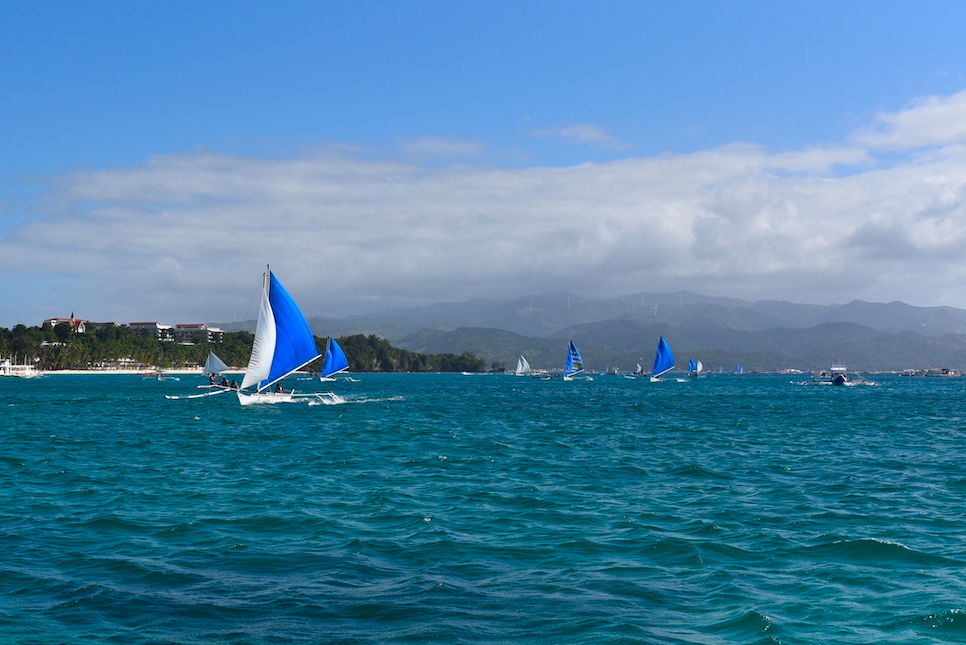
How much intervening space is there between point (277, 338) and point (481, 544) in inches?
2025

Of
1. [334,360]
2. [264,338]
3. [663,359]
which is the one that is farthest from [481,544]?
[663,359]

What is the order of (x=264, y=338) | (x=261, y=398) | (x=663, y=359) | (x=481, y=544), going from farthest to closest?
1. (x=663, y=359)
2. (x=261, y=398)
3. (x=264, y=338)
4. (x=481, y=544)

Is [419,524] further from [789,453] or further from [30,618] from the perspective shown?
[789,453]

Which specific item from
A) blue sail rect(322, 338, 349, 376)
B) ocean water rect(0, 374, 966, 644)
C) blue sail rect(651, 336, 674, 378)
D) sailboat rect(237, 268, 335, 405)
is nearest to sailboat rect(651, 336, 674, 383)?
blue sail rect(651, 336, 674, 378)

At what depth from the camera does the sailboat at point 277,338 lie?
6781 centimetres

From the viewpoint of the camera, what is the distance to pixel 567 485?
30297 millimetres

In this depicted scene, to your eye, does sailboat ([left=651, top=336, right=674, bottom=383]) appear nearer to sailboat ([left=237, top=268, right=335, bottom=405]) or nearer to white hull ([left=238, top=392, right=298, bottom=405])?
white hull ([left=238, top=392, right=298, bottom=405])

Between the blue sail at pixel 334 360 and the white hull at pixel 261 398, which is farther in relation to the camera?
the blue sail at pixel 334 360

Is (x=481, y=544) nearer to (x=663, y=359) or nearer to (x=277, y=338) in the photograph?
(x=277, y=338)

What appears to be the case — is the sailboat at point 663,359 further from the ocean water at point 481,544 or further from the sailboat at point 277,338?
the ocean water at point 481,544

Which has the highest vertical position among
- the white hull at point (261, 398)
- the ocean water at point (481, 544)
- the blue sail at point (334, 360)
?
the blue sail at point (334, 360)

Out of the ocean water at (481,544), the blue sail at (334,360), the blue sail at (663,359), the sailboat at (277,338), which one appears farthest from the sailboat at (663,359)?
the ocean water at (481,544)

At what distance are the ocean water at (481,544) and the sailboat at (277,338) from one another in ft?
78.6

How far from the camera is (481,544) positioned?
66.6ft
